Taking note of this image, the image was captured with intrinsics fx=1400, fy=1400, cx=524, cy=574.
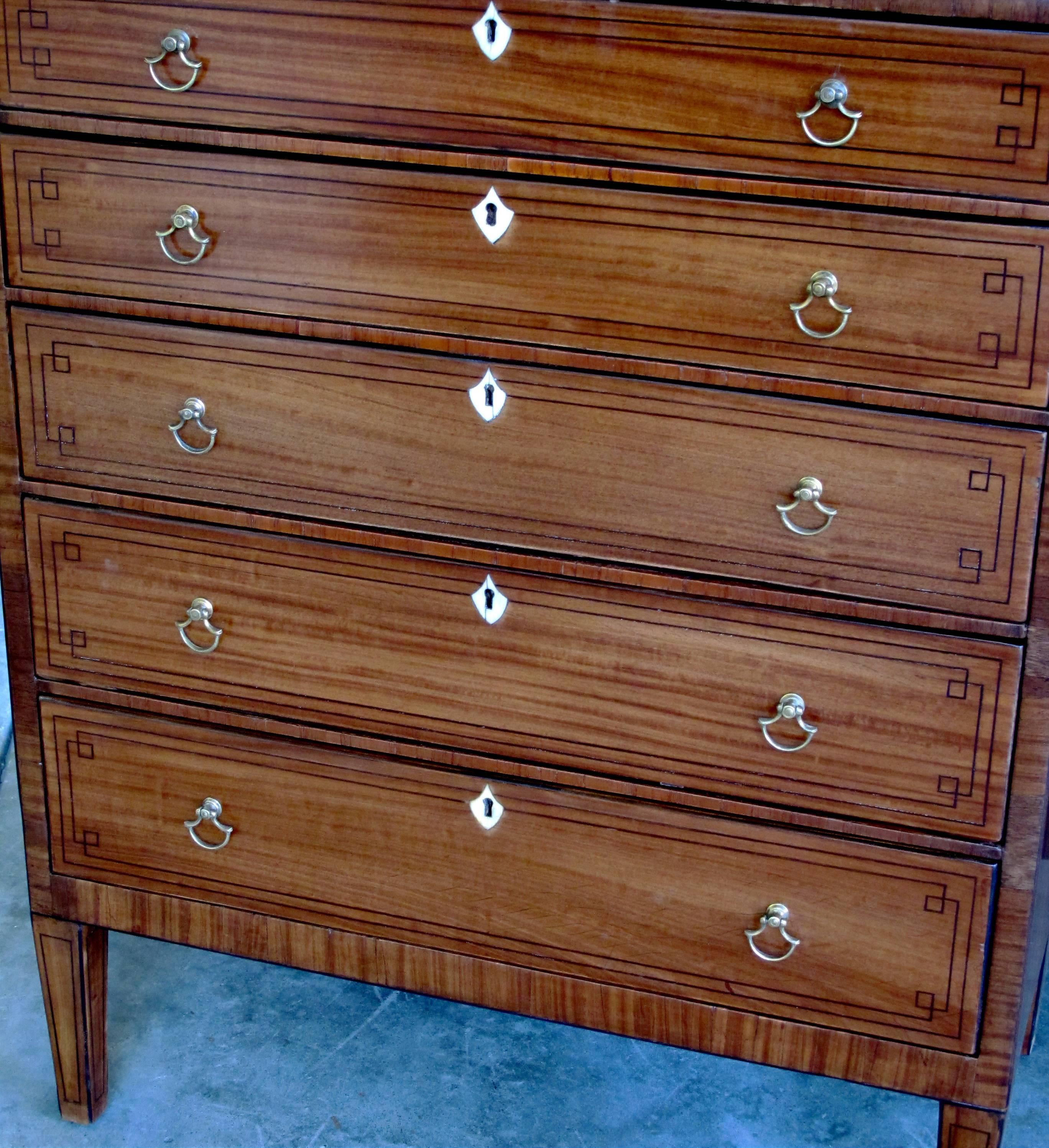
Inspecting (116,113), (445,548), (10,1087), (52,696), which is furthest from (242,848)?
(116,113)

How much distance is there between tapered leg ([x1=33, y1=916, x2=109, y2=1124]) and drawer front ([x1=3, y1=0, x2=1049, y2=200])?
1.05m

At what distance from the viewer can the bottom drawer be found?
149cm

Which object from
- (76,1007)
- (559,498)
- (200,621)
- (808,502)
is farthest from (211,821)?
(808,502)

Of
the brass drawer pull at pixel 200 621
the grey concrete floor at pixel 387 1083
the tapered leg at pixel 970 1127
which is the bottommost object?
the grey concrete floor at pixel 387 1083

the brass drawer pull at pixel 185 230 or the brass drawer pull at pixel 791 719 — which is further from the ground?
the brass drawer pull at pixel 185 230

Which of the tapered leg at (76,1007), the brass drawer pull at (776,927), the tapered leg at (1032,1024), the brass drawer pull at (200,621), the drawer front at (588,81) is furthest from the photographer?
the tapered leg at (1032,1024)

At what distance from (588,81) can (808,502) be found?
1.54 ft

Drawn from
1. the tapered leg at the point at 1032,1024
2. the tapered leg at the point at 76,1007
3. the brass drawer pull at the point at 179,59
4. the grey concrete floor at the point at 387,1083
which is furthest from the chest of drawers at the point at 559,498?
the tapered leg at the point at 1032,1024

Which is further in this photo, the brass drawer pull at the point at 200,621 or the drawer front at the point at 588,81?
the brass drawer pull at the point at 200,621

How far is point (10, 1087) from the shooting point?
6.50 feet

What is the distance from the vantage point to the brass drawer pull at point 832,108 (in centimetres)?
129

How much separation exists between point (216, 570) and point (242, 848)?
35 centimetres

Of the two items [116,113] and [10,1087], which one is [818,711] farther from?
[10,1087]

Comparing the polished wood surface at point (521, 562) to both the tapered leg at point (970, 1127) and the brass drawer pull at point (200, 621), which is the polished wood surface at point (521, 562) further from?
the tapered leg at point (970, 1127)
